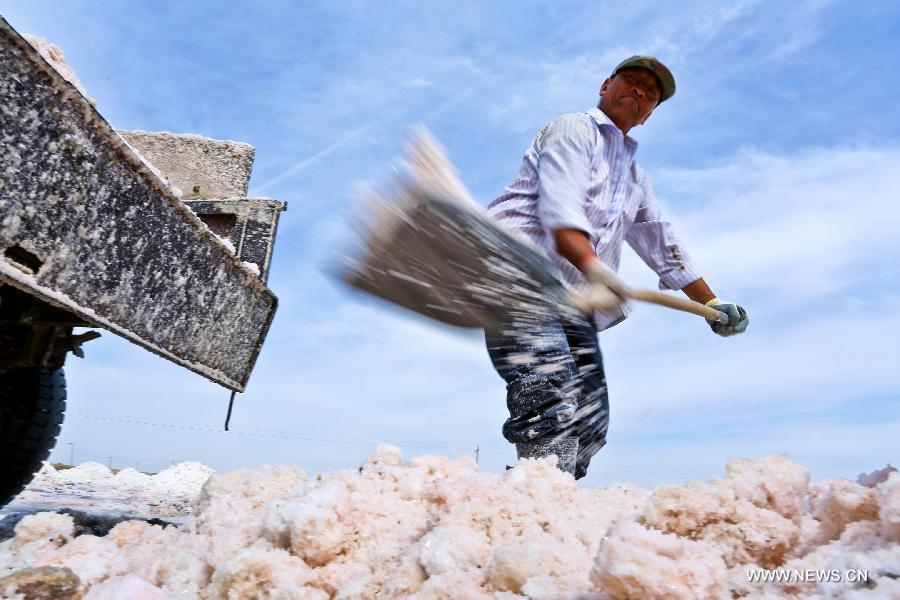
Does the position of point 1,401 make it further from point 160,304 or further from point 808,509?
point 808,509

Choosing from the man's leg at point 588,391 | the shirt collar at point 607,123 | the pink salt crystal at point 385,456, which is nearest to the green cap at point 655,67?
the shirt collar at point 607,123

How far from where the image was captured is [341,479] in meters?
1.95

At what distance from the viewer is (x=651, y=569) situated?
110 centimetres

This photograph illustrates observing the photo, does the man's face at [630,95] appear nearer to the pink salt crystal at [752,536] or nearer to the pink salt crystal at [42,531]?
the pink salt crystal at [752,536]

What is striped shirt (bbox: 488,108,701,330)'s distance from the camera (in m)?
2.40

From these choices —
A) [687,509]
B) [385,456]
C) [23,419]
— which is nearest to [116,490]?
[23,419]

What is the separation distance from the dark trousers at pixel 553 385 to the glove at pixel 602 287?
0.15 meters

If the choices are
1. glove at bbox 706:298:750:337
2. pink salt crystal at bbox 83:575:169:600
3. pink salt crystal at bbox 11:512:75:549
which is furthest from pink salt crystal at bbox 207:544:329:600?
glove at bbox 706:298:750:337

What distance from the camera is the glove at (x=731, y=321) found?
9.39 ft

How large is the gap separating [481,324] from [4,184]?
1.42 meters

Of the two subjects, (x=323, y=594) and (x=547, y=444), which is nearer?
(x=323, y=594)

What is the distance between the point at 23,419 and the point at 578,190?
253cm

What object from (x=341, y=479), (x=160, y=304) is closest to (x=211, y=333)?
(x=160, y=304)

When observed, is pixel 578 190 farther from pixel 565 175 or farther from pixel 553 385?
pixel 553 385
